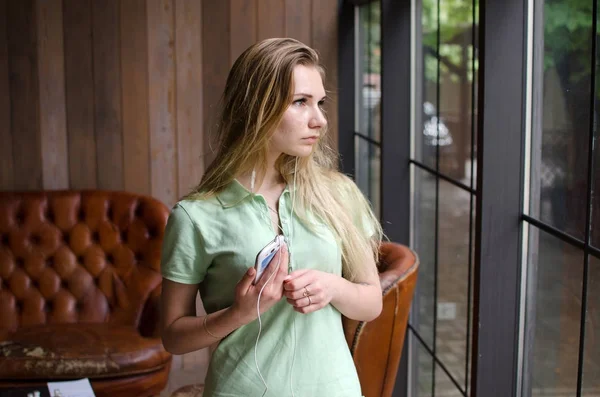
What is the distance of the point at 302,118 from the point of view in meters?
1.56

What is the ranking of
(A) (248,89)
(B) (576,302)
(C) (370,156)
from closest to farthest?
(A) (248,89) < (B) (576,302) < (C) (370,156)

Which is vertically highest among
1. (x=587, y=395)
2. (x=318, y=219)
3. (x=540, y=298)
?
(x=318, y=219)

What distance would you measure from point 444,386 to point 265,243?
1.49m

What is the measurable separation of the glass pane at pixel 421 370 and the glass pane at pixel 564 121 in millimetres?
1207

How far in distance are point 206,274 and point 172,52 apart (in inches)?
106

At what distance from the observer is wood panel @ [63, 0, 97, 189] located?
13.1 feet

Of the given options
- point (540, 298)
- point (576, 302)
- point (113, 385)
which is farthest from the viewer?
point (113, 385)

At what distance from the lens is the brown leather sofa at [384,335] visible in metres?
2.13

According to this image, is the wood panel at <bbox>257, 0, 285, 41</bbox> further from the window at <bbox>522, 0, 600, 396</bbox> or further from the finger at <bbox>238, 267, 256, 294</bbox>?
the finger at <bbox>238, 267, 256, 294</bbox>

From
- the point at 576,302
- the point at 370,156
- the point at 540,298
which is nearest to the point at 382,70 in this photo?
the point at 370,156

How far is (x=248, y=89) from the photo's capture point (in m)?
1.55

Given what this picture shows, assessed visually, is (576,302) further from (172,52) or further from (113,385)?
(172,52)

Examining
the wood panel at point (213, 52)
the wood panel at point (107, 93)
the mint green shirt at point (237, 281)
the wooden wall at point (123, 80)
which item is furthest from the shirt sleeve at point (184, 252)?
the wood panel at point (107, 93)

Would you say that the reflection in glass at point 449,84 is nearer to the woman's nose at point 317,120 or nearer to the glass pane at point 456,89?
the glass pane at point 456,89
